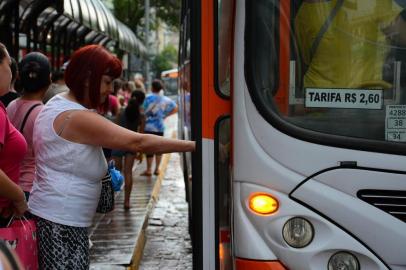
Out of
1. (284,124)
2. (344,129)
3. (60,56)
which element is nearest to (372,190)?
(344,129)

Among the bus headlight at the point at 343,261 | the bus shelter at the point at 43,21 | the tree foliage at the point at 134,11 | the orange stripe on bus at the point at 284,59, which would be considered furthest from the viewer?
the tree foliage at the point at 134,11

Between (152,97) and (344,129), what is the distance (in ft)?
29.5

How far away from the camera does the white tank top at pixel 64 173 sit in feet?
10.2

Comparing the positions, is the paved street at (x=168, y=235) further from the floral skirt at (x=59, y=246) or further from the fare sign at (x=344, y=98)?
the fare sign at (x=344, y=98)

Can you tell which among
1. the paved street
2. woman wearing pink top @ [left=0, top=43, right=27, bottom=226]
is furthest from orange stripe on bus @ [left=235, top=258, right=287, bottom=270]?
the paved street

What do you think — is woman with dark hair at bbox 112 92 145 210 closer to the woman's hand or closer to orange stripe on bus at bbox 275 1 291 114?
Answer: the woman's hand

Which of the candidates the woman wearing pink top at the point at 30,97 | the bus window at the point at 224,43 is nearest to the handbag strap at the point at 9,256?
the bus window at the point at 224,43

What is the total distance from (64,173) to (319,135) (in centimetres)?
132

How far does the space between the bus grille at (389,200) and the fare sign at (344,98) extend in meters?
0.44

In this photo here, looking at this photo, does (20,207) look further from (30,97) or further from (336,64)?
(336,64)

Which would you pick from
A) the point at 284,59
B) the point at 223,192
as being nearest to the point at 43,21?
the point at 223,192

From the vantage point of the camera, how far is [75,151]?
3082 mm

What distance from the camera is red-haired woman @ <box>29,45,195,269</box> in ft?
10.1

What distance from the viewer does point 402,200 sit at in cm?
295
